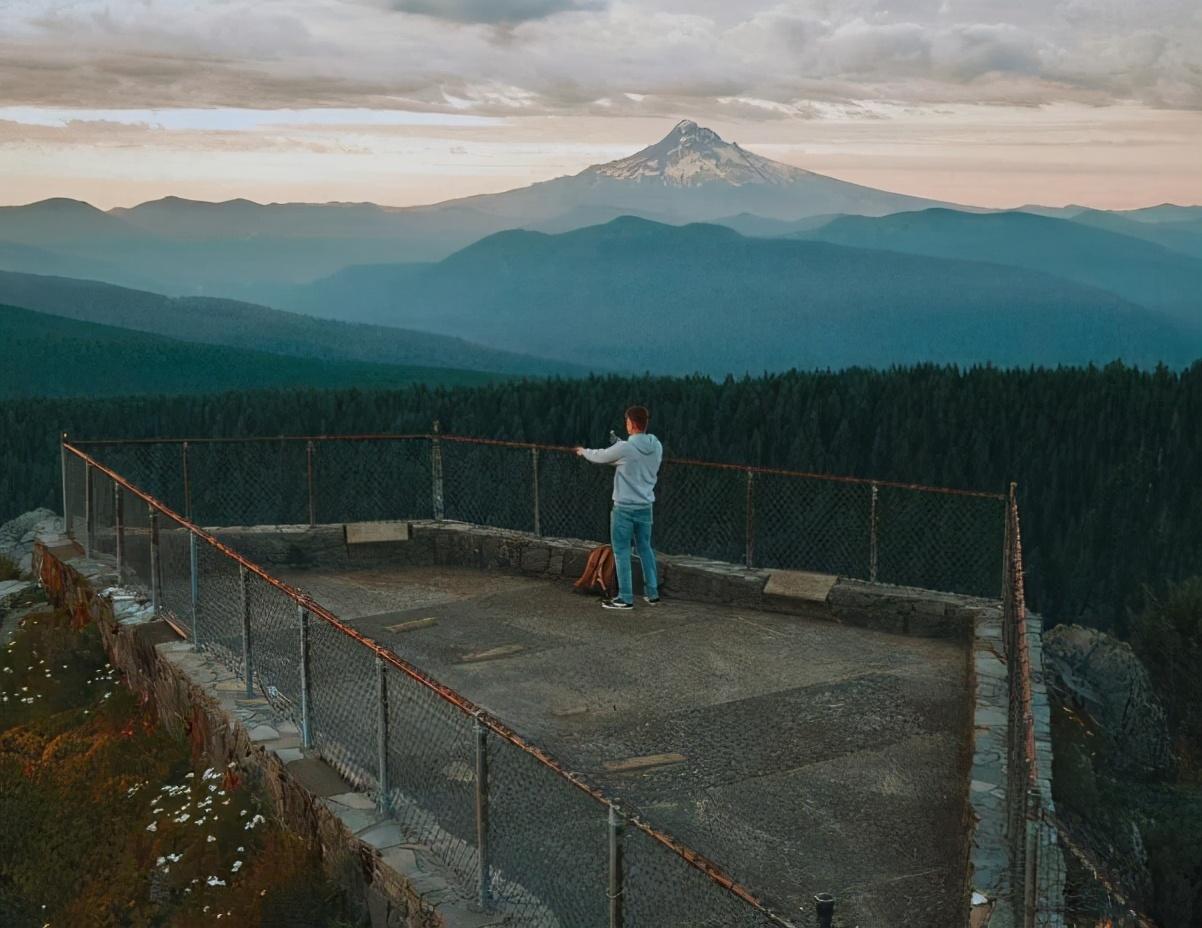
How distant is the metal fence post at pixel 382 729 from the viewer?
28.9 feet

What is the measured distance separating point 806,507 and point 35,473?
1222 inches

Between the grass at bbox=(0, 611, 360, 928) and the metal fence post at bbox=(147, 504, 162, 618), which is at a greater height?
the metal fence post at bbox=(147, 504, 162, 618)

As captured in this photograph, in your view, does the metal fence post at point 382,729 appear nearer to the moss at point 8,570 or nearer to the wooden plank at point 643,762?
the wooden plank at point 643,762

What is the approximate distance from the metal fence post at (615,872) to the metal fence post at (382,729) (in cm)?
261

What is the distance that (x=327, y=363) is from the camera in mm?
159250

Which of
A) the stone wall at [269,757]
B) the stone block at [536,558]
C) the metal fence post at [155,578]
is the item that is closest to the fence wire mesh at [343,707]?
the stone wall at [269,757]

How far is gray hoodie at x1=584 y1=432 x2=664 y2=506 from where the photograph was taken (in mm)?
13844

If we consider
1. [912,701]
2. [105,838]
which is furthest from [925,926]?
[105,838]

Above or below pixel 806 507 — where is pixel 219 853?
above

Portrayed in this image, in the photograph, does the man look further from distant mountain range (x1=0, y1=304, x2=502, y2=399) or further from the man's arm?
distant mountain range (x1=0, y1=304, x2=502, y2=399)

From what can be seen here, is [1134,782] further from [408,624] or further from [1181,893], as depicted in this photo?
[408,624]

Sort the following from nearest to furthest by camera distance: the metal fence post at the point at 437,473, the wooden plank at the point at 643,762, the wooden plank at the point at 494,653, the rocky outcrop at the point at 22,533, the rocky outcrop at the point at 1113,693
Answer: the wooden plank at the point at 643,762 → the wooden plank at the point at 494,653 → the rocky outcrop at the point at 1113,693 → the metal fence post at the point at 437,473 → the rocky outcrop at the point at 22,533

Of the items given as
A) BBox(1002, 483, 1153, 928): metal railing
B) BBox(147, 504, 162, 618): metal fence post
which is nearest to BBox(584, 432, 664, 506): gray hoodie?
BBox(147, 504, 162, 618): metal fence post

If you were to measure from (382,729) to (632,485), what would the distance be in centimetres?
544
